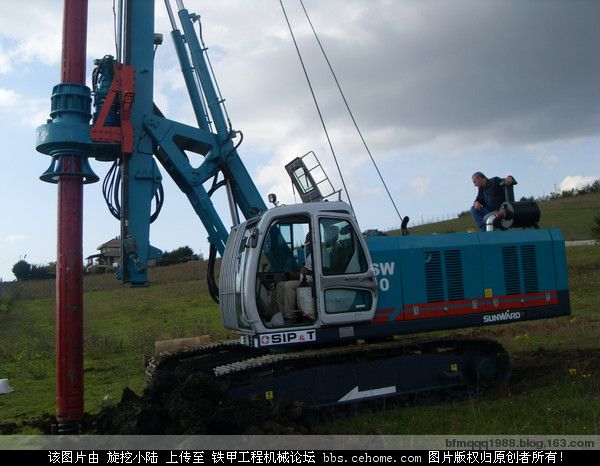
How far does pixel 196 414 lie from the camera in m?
7.00

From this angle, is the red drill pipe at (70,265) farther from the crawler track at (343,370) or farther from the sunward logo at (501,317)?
the sunward logo at (501,317)

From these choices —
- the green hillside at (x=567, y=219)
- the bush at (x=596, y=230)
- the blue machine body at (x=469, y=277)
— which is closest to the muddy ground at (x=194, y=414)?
the blue machine body at (x=469, y=277)

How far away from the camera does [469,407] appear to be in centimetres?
889

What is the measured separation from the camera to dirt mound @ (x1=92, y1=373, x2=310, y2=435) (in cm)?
691

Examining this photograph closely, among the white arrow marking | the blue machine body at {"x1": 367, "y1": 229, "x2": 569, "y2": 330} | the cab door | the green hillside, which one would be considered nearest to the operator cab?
the cab door

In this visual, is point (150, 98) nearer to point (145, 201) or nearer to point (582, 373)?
point (145, 201)

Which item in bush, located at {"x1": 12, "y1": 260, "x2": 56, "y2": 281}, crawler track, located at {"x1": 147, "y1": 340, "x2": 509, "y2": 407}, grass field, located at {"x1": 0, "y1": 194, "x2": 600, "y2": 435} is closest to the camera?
grass field, located at {"x1": 0, "y1": 194, "x2": 600, "y2": 435}

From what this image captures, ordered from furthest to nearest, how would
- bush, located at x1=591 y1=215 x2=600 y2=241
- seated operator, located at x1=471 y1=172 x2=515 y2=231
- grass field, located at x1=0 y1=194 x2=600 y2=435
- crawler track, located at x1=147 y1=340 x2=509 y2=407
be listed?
bush, located at x1=591 y1=215 x2=600 y2=241 < seated operator, located at x1=471 y1=172 x2=515 y2=231 < crawler track, located at x1=147 y1=340 x2=509 y2=407 < grass field, located at x1=0 y1=194 x2=600 y2=435

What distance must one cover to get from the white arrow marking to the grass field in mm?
242

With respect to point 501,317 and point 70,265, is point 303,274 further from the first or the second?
point 501,317

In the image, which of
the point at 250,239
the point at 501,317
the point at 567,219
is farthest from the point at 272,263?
the point at 567,219

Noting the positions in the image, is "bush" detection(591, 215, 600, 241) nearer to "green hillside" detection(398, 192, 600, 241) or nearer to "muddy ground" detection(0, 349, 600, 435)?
"green hillside" detection(398, 192, 600, 241)

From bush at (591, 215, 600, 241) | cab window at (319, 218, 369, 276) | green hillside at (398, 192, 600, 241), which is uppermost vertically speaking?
green hillside at (398, 192, 600, 241)

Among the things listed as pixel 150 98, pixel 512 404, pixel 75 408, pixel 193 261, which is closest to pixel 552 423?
pixel 512 404
